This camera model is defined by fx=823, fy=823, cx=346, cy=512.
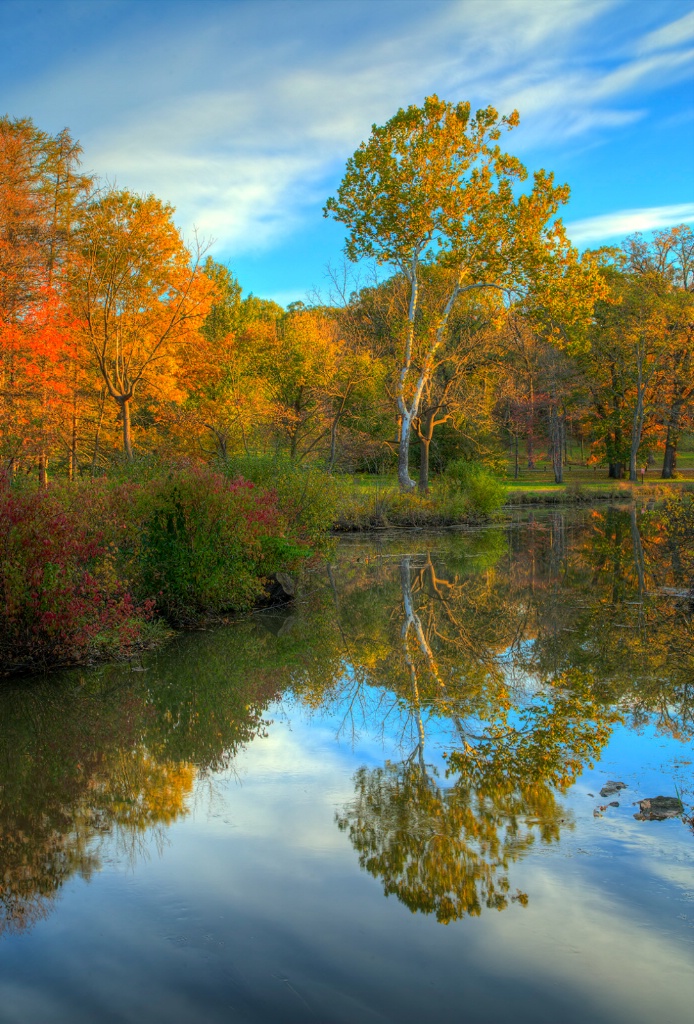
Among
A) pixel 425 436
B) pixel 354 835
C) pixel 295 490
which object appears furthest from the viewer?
pixel 425 436

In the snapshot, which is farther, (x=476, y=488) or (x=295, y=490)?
(x=476, y=488)

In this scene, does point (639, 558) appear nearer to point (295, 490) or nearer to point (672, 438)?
point (295, 490)

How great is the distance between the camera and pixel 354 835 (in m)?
5.52

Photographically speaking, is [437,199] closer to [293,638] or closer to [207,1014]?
[293,638]

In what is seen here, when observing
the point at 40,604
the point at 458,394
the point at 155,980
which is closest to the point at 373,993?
the point at 155,980

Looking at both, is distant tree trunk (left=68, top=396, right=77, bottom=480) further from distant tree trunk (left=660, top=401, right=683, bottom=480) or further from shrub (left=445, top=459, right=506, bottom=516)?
distant tree trunk (left=660, top=401, right=683, bottom=480)

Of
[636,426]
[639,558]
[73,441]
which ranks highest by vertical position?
[636,426]

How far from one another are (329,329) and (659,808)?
37.7 metres

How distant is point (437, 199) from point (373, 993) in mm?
31713

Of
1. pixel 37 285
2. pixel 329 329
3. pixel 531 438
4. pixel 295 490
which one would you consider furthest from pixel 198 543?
pixel 531 438

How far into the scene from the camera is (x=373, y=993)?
12.5 ft

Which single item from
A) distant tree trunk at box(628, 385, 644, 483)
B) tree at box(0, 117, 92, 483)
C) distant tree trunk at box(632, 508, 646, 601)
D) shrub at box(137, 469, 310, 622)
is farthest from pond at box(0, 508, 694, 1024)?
distant tree trunk at box(628, 385, 644, 483)

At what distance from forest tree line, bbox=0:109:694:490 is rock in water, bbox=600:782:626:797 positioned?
14.0m

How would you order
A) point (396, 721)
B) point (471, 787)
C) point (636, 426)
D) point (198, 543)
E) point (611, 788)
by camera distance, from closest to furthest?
point (611, 788) → point (471, 787) → point (396, 721) → point (198, 543) → point (636, 426)
